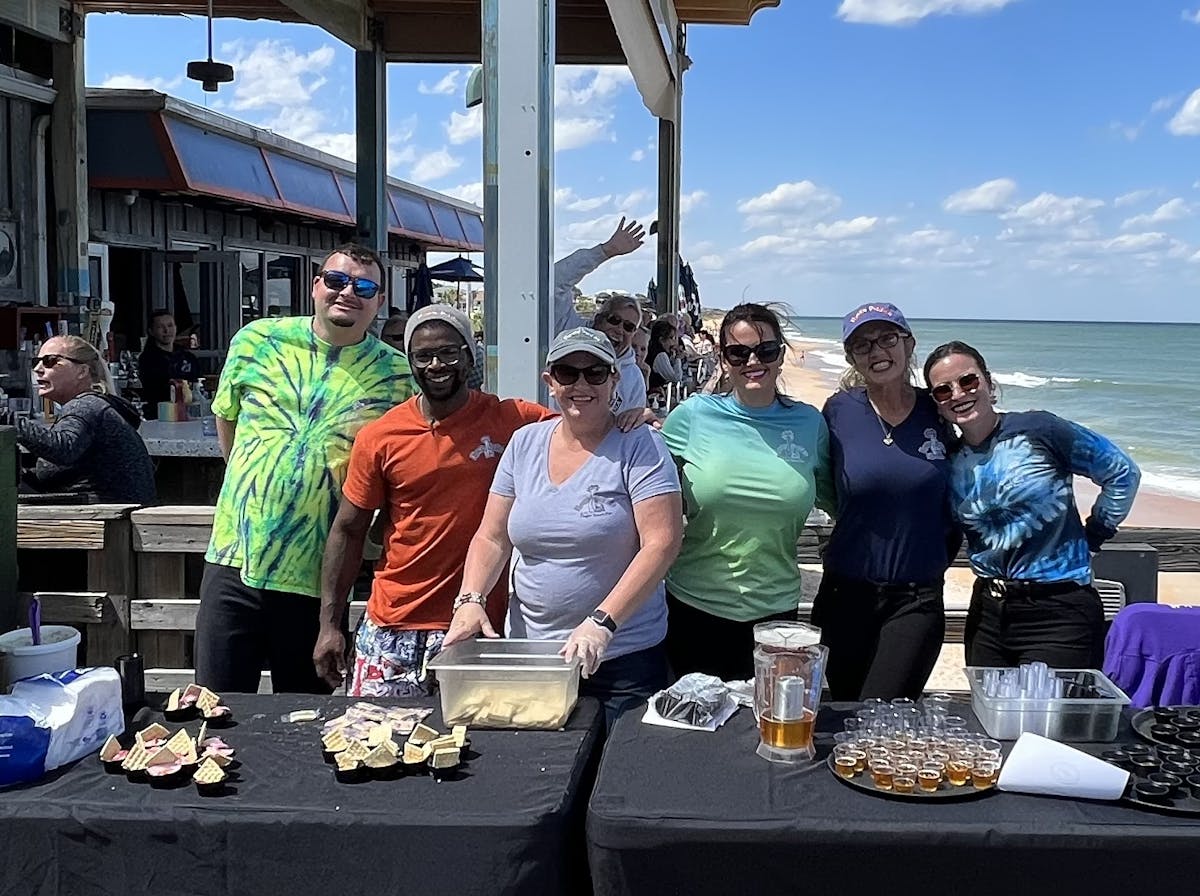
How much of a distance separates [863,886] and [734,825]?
0.73 feet

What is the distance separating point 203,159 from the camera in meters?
9.39

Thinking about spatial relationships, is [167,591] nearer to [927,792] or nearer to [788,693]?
[788,693]

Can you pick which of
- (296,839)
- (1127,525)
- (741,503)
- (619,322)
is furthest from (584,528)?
(1127,525)

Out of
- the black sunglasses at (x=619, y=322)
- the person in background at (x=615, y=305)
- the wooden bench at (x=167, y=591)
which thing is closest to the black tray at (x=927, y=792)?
the wooden bench at (x=167, y=591)

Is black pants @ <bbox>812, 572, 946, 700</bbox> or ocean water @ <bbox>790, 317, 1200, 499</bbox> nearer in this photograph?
black pants @ <bbox>812, 572, 946, 700</bbox>

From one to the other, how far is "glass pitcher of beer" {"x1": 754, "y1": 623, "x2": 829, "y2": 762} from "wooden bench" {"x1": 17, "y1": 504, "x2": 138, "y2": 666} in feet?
7.46

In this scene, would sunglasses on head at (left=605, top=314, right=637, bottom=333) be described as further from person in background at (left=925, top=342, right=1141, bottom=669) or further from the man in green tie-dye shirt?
person in background at (left=925, top=342, right=1141, bottom=669)

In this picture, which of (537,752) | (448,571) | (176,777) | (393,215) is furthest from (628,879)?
(393,215)

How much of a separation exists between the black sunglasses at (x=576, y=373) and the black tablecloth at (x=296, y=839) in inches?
35.4

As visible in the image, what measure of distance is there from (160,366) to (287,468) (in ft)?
19.0

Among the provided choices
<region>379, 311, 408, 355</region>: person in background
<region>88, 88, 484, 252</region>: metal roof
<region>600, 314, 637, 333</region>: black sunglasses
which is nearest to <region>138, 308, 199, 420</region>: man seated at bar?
<region>88, 88, 484, 252</region>: metal roof

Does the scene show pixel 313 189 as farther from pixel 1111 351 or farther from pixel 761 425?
pixel 1111 351

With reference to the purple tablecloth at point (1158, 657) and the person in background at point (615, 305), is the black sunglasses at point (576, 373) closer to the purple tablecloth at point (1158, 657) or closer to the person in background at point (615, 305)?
the purple tablecloth at point (1158, 657)

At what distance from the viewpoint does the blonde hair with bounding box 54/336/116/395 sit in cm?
365
